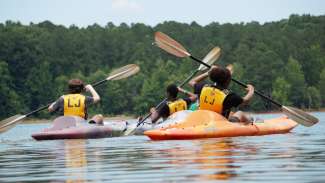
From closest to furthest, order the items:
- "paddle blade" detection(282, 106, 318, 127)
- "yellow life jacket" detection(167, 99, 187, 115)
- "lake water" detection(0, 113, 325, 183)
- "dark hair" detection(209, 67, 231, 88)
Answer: "lake water" detection(0, 113, 325, 183) → "dark hair" detection(209, 67, 231, 88) → "paddle blade" detection(282, 106, 318, 127) → "yellow life jacket" detection(167, 99, 187, 115)

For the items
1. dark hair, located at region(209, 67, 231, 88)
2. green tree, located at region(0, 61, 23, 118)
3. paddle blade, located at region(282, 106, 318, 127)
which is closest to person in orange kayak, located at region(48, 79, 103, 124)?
paddle blade, located at region(282, 106, 318, 127)

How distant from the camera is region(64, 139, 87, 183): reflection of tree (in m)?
10.7

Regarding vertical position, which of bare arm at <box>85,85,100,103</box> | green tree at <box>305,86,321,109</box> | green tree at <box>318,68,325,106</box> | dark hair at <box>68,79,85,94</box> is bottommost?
bare arm at <box>85,85,100,103</box>

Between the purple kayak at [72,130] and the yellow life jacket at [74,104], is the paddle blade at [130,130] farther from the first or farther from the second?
the yellow life jacket at [74,104]

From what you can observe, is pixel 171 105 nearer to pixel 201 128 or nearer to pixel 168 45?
pixel 168 45

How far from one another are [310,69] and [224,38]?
89.9 ft

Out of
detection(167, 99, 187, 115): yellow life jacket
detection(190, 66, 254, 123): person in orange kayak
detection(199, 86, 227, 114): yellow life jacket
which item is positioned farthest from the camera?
detection(167, 99, 187, 115): yellow life jacket

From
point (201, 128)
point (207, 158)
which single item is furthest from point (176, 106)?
point (207, 158)

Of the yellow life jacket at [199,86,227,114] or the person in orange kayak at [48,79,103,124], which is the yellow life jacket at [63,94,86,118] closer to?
the person in orange kayak at [48,79,103,124]

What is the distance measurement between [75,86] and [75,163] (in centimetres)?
941

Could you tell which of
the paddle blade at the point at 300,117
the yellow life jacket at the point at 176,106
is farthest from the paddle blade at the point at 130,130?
the paddle blade at the point at 300,117

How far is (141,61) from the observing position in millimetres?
131250

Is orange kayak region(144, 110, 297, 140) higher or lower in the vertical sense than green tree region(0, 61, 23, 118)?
lower

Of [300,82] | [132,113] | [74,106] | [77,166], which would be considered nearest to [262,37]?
[300,82]
